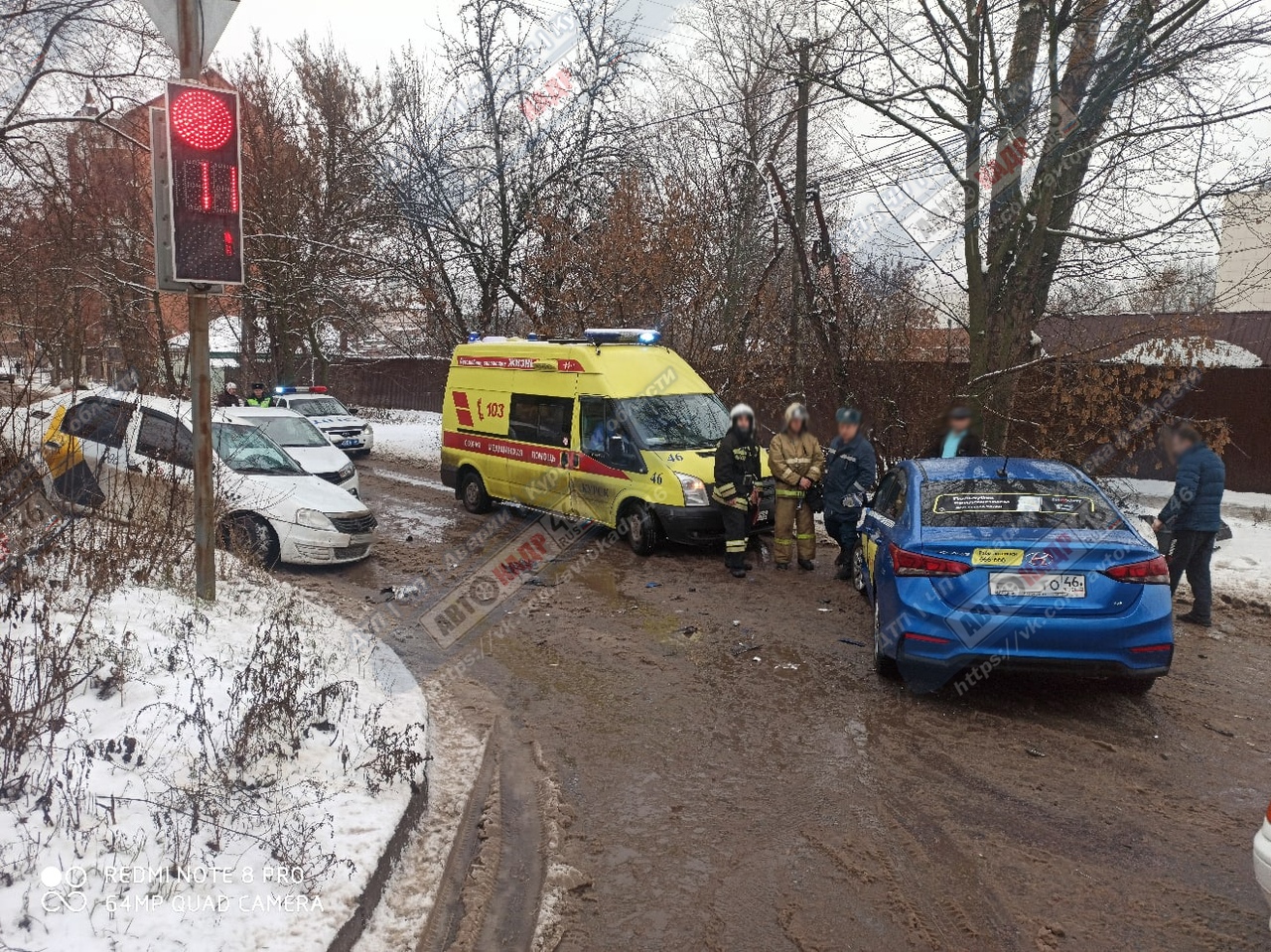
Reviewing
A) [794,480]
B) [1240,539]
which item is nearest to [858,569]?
[794,480]

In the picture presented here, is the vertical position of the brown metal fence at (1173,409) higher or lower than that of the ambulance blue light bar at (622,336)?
lower

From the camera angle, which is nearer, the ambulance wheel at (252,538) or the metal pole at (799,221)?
the ambulance wheel at (252,538)

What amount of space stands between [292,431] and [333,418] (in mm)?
7595

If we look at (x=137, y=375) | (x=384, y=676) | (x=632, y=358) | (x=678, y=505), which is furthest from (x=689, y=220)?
(x=384, y=676)

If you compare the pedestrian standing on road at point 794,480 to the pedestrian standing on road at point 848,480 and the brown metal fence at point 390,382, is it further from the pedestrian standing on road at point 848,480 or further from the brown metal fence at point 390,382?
the brown metal fence at point 390,382

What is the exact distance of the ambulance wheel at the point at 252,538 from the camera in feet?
26.5

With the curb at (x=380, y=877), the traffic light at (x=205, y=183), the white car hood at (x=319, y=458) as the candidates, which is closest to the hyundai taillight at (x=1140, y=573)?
the curb at (x=380, y=877)

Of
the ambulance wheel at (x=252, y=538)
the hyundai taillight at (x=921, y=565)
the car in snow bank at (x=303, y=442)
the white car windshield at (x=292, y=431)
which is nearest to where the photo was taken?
the hyundai taillight at (x=921, y=565)

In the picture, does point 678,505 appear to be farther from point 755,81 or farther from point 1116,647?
point 755,81

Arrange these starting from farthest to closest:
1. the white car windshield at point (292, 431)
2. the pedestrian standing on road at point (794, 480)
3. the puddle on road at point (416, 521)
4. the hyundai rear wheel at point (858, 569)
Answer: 1. the white car windshield at point (292, 431)
2. the puddle on road at point (416, 521)
3. the pedestrian standing on road at point (794, 480)
4. the hyundai rear wheel at point (858, 569)

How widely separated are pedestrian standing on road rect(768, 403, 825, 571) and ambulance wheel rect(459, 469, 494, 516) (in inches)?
182

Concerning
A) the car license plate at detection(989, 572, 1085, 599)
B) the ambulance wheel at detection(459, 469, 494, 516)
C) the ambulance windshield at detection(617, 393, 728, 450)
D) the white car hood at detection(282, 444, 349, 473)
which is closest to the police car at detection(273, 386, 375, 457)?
the ambulance wheel at detection(459, 469, 494, 516)

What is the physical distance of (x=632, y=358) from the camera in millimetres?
10609

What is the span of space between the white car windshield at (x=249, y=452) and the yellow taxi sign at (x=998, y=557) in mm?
7131
